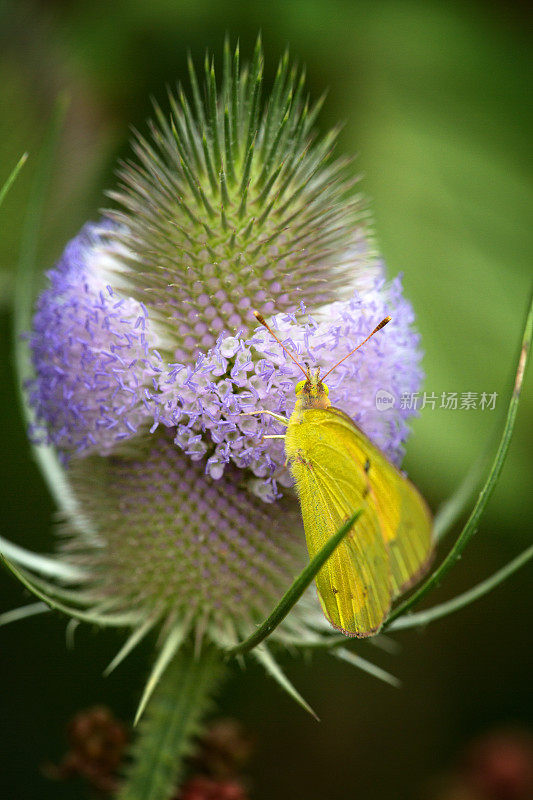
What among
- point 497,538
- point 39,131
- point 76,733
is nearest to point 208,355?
point 76,733

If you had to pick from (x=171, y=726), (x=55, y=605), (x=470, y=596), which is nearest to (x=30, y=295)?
(x=55, y=605)

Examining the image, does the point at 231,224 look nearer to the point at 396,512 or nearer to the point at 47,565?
the point at 396,512

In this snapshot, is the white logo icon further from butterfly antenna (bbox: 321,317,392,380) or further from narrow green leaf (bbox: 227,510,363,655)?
narrow green leaf (bbox: 227,510,363,655)

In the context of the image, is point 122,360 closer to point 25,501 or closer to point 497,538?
point 25,501

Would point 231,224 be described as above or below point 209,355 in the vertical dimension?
above

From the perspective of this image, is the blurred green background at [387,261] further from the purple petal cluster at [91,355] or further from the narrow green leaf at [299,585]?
the narrow green leaf at [299,585]

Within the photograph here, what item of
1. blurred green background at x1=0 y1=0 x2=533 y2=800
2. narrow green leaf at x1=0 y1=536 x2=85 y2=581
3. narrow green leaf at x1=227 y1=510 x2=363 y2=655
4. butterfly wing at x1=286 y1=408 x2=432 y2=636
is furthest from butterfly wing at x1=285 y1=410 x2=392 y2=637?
blurred green background at x1=0 y1=0 x2=533 y2=800
